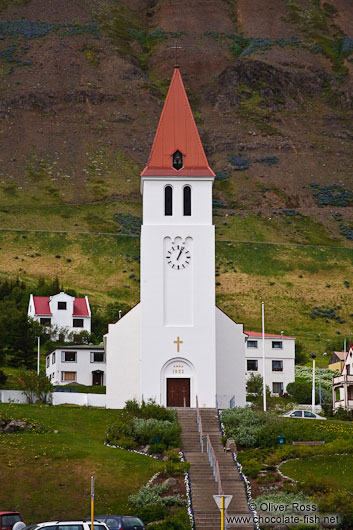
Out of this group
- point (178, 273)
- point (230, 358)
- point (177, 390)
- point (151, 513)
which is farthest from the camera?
point (230, 358)

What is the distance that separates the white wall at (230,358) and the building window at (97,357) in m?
32.5

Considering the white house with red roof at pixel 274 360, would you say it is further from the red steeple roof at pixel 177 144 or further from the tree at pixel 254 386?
the red steeple roof at pixel 177 144

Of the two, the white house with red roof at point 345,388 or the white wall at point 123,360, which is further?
the white house with red roof at point 345,388

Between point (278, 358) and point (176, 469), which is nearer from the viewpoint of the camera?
point (176, 469)

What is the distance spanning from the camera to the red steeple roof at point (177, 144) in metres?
62.5

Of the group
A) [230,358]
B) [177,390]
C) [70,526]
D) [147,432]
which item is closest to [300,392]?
[230,358]

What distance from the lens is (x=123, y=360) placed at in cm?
6350

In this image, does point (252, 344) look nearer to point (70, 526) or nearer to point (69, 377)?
point (69, 377)

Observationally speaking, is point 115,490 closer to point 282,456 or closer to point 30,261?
point 282,456

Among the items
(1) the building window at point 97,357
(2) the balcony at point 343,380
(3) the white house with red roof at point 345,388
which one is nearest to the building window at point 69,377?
(1) the building window at point 97,357

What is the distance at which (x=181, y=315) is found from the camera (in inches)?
2410

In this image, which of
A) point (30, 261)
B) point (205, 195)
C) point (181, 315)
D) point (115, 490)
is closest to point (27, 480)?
point (115, 490)

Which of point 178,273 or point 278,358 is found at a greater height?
point 178,273

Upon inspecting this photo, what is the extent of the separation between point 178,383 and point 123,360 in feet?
15.0
